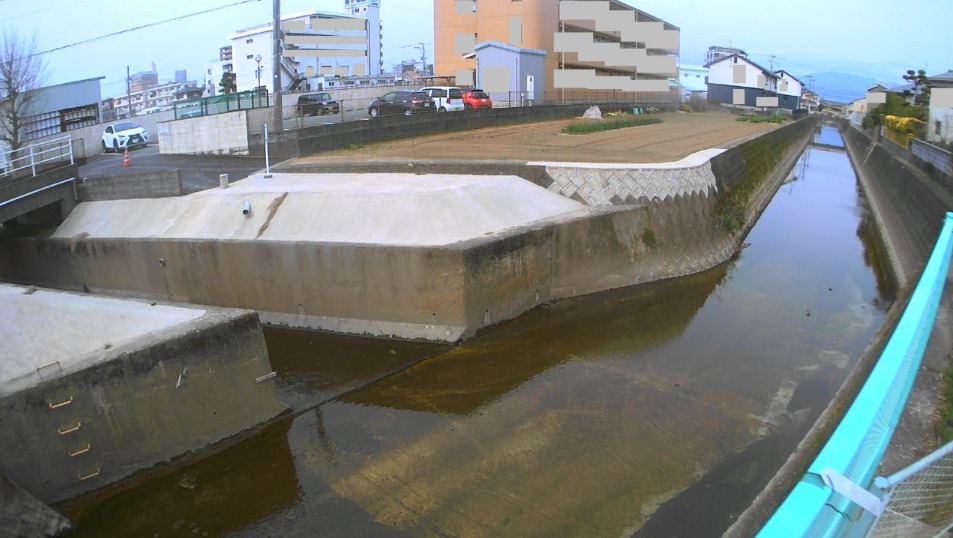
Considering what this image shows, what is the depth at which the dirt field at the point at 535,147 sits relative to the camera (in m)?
17.4

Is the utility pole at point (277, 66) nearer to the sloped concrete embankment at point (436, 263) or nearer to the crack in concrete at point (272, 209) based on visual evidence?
the sloped concrete embankment at point (436, 263)

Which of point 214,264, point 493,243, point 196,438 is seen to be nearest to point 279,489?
point 196,438

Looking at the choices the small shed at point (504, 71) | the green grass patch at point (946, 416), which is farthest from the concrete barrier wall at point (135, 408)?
the small shed at point (504, 71)

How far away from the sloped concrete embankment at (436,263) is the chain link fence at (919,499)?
26.2 feet

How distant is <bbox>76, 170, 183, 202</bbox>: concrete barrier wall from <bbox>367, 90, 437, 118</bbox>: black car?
14.8m

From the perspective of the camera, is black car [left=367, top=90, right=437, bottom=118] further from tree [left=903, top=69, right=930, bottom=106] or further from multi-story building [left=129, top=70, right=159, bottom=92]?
multi-story building [left=129, top=70, right=159, bottom=92]

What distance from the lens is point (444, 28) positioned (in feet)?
157

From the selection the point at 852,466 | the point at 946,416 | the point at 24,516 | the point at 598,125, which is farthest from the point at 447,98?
the point at 852,466

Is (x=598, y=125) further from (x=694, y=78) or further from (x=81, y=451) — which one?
(x=694, y=78)

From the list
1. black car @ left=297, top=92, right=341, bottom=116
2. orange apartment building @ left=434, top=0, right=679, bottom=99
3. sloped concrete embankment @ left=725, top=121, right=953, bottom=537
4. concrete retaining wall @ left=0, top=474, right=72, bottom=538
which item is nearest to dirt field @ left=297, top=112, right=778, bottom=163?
sloped concrete embankment @ left=725, top=121, right=953, bottom=537

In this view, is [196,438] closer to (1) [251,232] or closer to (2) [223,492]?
(2) [223,492]

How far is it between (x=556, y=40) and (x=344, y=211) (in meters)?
35.4

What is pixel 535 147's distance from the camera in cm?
1980

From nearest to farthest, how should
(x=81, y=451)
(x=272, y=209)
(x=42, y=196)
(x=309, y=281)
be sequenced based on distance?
(x=81, y=451)
(x=309, y=281)
(x=272, y=209)
(x=42, y=196)
